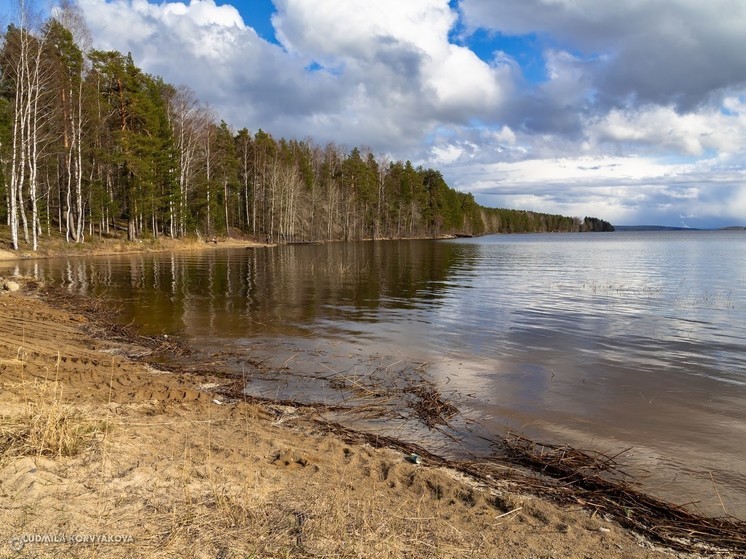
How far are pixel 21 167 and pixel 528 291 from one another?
1271 inches

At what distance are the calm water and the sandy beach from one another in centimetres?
142

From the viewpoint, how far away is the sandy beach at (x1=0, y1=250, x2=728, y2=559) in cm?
346

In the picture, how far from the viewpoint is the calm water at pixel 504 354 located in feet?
22.0

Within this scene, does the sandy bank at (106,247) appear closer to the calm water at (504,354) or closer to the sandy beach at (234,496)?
the calm water at (504,354)

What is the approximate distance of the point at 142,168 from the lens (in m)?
43.2

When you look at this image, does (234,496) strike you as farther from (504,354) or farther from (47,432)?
(504,354)

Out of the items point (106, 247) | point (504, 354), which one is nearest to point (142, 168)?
point (106, 247)

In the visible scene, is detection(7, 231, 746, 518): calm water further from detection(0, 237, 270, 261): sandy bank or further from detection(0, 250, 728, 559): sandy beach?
detection(0, 237, 270, 261): sandy bank

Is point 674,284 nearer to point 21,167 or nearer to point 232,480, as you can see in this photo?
point 232,480

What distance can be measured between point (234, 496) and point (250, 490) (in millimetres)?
204

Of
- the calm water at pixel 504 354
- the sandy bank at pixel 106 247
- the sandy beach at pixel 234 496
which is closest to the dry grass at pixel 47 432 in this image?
the sandy beach at pixel 234 496

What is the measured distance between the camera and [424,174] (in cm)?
11475

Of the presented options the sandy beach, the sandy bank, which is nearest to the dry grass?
the sandy beach

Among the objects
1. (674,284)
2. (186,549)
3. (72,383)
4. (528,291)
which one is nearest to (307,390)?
(72,383)
